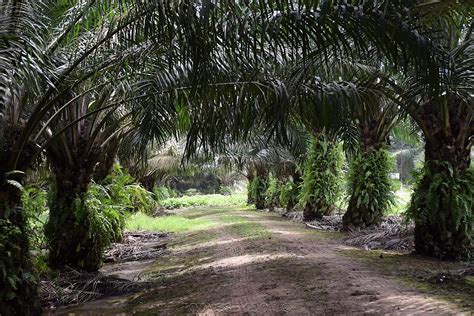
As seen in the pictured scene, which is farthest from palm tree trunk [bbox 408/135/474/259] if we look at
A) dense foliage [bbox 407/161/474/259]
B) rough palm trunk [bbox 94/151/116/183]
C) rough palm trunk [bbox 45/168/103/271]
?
rough palm trunk [bbox 94/151/116/183]

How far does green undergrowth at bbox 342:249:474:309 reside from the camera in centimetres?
474

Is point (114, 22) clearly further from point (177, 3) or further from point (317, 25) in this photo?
point (317, 25)

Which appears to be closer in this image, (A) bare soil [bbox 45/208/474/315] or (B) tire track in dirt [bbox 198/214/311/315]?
(A) bare soil [bbox 45/208/474/315]

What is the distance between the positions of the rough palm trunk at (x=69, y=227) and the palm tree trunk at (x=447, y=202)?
4870 mm

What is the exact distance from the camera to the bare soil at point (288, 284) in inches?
177

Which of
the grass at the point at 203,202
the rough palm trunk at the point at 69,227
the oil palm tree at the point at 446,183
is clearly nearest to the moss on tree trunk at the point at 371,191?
the oil palm tree at the point at 446,183

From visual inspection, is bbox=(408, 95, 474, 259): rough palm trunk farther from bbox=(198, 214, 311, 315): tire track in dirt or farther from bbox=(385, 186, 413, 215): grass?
bbox=(198, 214, 311, 315): tire track in dirt

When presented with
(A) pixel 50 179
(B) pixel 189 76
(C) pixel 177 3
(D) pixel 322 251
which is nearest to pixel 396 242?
(D) pixel 322 251

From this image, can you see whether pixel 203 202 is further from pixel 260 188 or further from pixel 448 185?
pixel 448 185

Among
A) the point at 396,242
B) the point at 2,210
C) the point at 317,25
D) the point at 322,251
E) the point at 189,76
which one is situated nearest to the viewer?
the point at 317,25

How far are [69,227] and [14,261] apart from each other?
260 centimetres

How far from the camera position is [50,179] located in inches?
293

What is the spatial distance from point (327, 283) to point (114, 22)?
11.9 feet

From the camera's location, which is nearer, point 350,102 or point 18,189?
point 18,189
